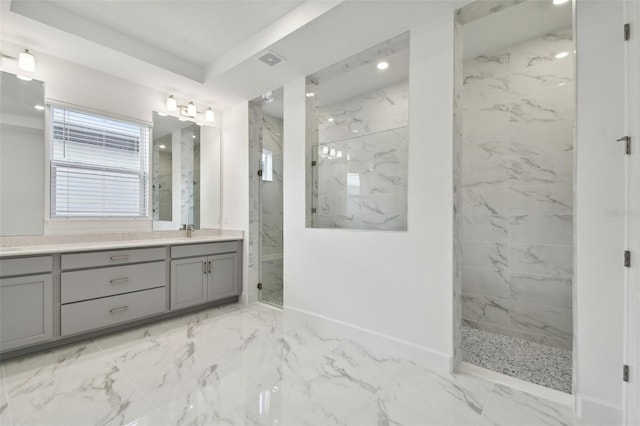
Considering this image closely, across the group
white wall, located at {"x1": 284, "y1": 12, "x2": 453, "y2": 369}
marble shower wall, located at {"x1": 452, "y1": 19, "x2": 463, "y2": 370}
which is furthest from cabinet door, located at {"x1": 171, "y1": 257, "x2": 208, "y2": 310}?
marble shower wall, located at {"x1": 452, "y1": 19, "x2": 463, "y2": 370}

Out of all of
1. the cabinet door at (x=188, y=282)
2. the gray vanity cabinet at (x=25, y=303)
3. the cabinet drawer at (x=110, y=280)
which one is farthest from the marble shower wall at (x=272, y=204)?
the gray vanity cabinet at (x=25, y=303)

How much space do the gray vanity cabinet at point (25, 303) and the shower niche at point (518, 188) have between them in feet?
10.8

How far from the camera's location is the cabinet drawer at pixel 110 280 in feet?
7.50

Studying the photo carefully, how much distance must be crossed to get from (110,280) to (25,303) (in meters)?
0.53

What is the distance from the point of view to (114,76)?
2.94 meters

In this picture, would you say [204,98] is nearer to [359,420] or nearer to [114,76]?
[114,76]

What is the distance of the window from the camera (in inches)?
104

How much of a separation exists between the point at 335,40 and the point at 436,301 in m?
2.24

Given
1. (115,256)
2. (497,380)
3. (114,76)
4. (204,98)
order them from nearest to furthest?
(497,380)
(115,256)
(114,76)
(204,98)

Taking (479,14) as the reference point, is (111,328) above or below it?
below

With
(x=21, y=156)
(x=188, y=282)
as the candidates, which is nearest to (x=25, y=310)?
(x=188, y=282)

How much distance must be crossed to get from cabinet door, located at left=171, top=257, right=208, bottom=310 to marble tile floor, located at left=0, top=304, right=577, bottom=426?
0.59 m

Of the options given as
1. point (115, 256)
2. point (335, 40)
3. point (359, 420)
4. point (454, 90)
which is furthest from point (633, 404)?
point (115, 256)

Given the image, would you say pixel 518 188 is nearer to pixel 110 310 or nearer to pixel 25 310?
pixel 110 310
